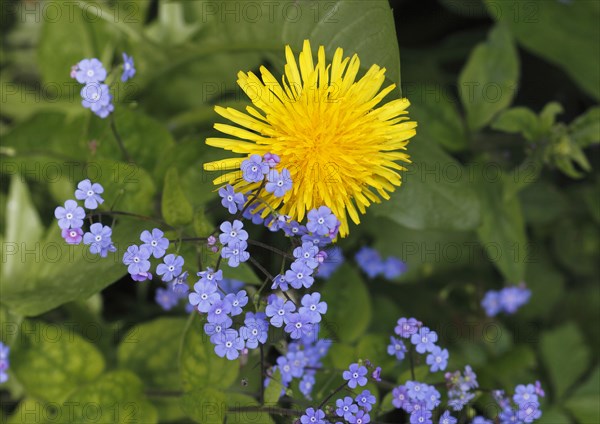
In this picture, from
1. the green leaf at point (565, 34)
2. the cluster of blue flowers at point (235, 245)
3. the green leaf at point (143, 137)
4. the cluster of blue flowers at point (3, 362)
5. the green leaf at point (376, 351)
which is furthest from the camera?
the green leaf at point (565, 34)

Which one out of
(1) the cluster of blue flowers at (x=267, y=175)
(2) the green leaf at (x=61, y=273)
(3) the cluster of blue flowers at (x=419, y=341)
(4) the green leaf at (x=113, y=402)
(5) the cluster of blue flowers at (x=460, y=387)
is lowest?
(4) the green leaf at (x=113, y=402)

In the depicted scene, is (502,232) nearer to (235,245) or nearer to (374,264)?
(374,264)

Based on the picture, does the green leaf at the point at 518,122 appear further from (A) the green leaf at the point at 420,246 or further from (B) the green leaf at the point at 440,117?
(A) the green leaf at the point at 420,246

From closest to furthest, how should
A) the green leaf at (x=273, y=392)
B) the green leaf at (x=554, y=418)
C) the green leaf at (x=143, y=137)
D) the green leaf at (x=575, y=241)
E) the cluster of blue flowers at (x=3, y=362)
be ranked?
1. the green leaf at (x=273, y=392)
2. the cluster of blue flowers at (x=3, y=362)
3. the green leaf at (x=143, y=137)
4. the green leaf at (x=554, y=418)
5. the green leaf at (x=575, y=241)

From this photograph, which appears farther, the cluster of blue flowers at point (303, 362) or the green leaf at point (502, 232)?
the green leaf at point (502, 232)

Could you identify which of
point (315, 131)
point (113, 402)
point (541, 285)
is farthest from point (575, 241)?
point (113, 402)

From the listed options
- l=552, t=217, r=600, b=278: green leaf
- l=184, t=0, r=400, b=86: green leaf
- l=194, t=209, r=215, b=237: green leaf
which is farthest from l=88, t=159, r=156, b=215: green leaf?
l=552, t=217, r=600, b=278: green leaf

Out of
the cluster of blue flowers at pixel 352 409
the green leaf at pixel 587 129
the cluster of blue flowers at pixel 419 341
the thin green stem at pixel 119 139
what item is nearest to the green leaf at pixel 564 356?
the green leaf at pixel 587 129
